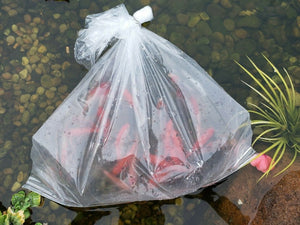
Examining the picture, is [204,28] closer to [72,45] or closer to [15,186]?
[72,45]

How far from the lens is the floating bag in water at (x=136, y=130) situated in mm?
1500

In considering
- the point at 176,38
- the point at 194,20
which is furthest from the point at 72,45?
the point at 194,20

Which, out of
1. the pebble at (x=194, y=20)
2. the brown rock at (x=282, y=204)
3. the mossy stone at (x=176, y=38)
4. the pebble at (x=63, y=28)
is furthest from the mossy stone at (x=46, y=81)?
the brown rock at (x=282, y=204)

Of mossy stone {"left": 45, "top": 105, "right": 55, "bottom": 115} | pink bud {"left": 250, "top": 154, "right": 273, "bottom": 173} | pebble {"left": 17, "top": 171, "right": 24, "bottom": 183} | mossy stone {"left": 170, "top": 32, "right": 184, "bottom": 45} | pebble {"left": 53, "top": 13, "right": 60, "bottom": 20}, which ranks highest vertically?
pebble {"left": 53, "top": 13, "right": 60, "bottom": 20}

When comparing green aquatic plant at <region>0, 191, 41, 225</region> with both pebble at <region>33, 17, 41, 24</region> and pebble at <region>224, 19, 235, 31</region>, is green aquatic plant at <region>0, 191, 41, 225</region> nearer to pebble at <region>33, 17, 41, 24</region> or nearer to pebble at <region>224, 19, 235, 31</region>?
pebble at <region>33, 17, 41, 24</region>

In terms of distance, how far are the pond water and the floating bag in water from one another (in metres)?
0.33

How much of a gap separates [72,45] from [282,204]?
4.49 ft

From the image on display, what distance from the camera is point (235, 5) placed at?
208cm

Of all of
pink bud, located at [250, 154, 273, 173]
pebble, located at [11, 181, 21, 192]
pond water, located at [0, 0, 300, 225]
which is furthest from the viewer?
pond water, located at [0, 0, 300, 225]

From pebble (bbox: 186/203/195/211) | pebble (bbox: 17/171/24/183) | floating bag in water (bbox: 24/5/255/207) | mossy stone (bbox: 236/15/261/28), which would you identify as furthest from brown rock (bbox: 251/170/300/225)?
pebble (bbox: 17/171/24/183)

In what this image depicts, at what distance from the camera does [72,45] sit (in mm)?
2043

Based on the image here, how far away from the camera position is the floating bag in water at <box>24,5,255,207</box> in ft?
4.92

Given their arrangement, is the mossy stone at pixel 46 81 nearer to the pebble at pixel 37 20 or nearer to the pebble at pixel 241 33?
the pebble at pixel 37 20

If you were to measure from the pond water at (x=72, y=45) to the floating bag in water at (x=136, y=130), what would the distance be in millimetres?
333
